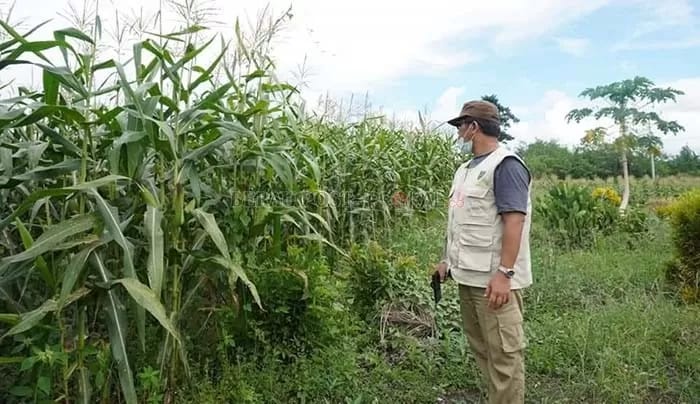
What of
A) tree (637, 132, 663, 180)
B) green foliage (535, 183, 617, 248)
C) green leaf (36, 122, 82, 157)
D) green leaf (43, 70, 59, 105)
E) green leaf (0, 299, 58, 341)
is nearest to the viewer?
green leaf (0, 299, 58, 341)

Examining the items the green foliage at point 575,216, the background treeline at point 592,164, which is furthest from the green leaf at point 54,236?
the background treeline at point 592,164

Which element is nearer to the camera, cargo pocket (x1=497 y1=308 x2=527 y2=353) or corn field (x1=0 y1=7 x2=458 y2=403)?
corn field (x1=0 y1=7 x2=458 y2=403)

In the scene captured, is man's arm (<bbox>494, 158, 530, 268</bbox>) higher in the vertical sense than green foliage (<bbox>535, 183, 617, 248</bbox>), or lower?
higher

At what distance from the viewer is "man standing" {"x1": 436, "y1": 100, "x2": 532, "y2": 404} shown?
2.67m

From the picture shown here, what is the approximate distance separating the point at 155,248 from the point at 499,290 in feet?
5.19

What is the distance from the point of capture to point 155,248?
2275 millimetres

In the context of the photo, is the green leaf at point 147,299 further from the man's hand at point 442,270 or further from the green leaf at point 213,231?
the man's hand at point 442,270

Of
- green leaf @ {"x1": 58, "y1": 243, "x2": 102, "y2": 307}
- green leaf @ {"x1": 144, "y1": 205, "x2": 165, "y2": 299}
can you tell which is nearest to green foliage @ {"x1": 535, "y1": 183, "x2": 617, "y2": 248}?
green leaf @ {"x1": 144, "y1": 205, "x2": 165, "y2": 299}

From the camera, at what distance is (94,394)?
271 cm

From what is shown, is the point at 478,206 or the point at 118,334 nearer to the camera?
the point at 118,334

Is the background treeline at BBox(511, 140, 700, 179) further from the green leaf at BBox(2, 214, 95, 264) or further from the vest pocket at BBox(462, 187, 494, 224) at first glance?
the green leaf at BBox(2, 214, 95, 264)

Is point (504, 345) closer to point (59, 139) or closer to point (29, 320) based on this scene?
point (29, 320)

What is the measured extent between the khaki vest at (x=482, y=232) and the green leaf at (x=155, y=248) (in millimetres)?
1486

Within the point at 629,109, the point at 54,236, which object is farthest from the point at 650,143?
the point at 54,236
